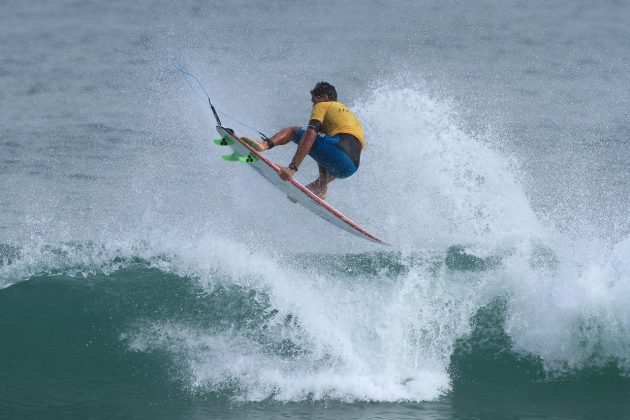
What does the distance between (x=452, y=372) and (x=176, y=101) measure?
1806 centimetres

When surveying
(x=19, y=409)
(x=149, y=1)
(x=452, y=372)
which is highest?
(x=149, y=1)

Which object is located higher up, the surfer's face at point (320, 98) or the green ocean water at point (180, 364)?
the surfer's face at point (320, 98)

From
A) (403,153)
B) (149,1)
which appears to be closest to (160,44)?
(149,1)

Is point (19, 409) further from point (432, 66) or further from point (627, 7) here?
point (627, 7)

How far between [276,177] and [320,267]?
5.93 ft

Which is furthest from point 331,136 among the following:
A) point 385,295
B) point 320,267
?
point 320,267

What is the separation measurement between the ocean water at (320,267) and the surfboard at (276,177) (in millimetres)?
806

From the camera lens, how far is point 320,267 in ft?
32.2

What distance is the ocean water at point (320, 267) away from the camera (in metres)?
7.64

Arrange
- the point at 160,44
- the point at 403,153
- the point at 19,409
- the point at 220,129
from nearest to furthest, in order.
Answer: the point at 19,409, the point at 220,129, the point at 403,153, the point at 160,44

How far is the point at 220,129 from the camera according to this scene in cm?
787

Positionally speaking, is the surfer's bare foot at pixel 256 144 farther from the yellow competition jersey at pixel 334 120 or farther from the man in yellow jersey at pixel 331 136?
the yellow competition jersey at pixel 334 120

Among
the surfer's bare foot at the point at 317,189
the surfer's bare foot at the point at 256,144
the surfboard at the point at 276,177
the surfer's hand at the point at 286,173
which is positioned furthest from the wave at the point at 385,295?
the surfer's bare foot at the point at 256,144

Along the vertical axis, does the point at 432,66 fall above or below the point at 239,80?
above
